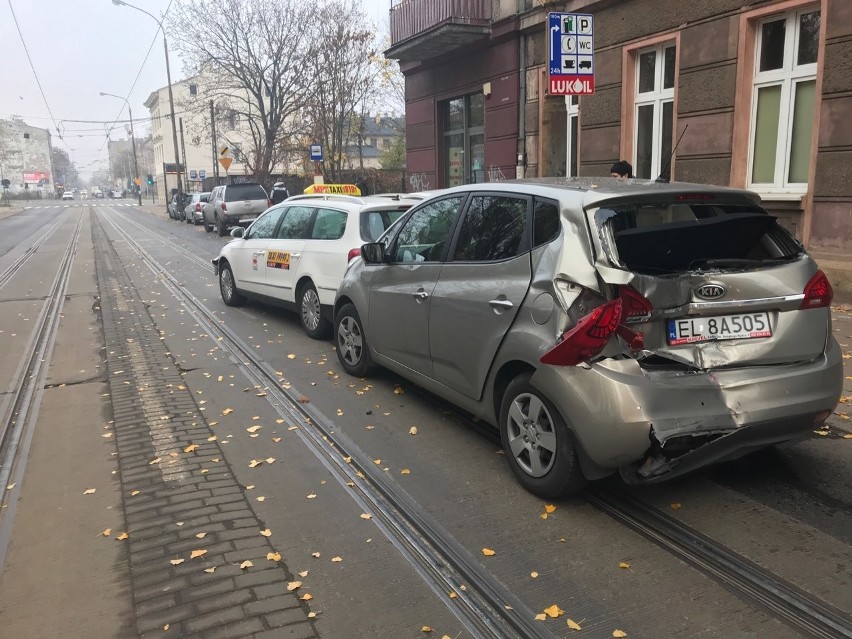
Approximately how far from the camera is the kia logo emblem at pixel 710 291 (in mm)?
3646

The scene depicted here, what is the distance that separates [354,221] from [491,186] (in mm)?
3373

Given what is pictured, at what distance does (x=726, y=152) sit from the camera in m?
10.9

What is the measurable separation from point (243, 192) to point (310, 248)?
20.4 meters

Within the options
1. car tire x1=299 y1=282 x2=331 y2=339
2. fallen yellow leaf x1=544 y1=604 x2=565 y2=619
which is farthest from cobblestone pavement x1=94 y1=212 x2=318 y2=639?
car tire x1=299 y1=282 x2=331 y2=339

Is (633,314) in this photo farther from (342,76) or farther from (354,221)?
(342,76)

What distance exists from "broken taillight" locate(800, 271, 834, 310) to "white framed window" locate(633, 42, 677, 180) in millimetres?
8463

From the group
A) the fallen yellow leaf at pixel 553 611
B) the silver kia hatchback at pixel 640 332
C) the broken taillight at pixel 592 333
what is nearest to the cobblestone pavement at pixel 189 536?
the fallen yellow leaf at pixel 553 611

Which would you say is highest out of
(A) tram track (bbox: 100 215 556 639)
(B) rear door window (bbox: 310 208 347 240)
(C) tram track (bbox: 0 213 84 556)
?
(B) rear door window (bbox: 310 208 347 240)

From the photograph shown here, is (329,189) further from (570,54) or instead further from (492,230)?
(492,230)

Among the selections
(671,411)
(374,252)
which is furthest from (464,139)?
(671,411)

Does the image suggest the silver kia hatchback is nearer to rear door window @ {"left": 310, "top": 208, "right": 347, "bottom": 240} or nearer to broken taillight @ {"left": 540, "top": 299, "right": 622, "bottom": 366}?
broken taillight @ {"left": 540, "top": 299, "right": 622, "bottom": 366}

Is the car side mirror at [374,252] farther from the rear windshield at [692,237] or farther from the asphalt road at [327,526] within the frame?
the rear windshield at [692,237]

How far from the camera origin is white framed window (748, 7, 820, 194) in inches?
387

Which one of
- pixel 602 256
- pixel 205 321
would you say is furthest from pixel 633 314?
pixel 205 321
